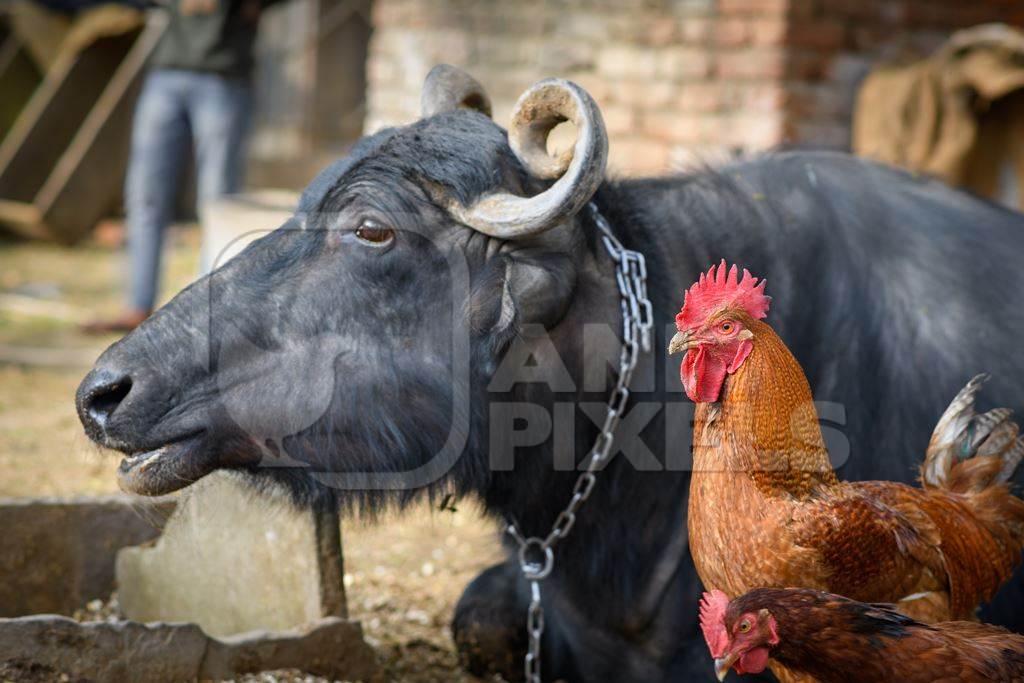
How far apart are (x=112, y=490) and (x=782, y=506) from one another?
3.29 metres

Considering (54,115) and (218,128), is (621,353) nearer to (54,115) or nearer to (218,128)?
(218,128)

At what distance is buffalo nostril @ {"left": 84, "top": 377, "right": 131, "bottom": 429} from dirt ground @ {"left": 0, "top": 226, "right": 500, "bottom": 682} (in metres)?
0.21

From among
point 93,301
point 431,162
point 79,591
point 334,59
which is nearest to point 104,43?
point 334,59

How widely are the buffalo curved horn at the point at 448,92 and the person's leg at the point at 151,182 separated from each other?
3941 millimetres

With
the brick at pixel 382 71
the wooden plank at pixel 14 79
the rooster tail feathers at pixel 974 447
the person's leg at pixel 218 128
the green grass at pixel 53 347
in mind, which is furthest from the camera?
the wooden plank at pixel 14 79

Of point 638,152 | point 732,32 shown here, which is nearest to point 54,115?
point 638,152

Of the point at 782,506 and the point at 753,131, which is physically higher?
the point at 753,131

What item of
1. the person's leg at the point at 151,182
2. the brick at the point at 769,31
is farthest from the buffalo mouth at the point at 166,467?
the person's leg at the point at 151,182

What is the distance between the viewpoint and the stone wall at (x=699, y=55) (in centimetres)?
571

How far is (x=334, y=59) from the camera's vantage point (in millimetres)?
11914

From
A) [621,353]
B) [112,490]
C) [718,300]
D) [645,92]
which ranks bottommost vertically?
[112,490]

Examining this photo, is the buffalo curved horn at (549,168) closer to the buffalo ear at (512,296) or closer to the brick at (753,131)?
the buffalo ear at (512,296)

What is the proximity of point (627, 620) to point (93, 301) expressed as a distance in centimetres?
631

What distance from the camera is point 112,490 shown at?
490 centimetres
